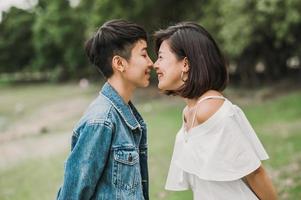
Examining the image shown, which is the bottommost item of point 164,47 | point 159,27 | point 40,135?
point 40,135

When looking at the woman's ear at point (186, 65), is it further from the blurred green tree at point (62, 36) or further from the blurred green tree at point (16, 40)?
the blurred green tree at point (16, 40)

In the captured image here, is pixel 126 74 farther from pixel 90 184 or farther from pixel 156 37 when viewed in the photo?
pixel 90 184

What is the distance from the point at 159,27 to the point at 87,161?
44.7 inches

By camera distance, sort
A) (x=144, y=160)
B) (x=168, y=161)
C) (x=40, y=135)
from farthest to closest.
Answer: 1. (x=40, y=135)
2. (x=168, y=161)
3. (x=144, y=160)

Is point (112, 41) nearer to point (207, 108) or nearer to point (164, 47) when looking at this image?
point (164, 47)

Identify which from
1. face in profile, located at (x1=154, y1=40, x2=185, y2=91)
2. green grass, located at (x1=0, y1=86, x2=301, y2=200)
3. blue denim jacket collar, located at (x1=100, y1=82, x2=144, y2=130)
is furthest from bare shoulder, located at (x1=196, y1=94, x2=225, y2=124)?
green grass, located at (x1=0, y1=86, x2=301, y2=200)

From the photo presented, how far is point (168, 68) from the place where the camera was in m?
2.63

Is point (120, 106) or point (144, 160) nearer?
point (120, 106)

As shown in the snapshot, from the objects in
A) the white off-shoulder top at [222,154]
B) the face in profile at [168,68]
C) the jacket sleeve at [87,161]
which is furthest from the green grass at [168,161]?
the jacket sleeve at [87,161]

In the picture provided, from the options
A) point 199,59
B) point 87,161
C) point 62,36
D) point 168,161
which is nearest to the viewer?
point 87,161

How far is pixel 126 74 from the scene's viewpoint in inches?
104

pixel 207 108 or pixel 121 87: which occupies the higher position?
pixel 121 87

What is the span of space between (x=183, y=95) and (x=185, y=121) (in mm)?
173

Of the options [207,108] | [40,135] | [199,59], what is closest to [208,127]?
[207,108]
